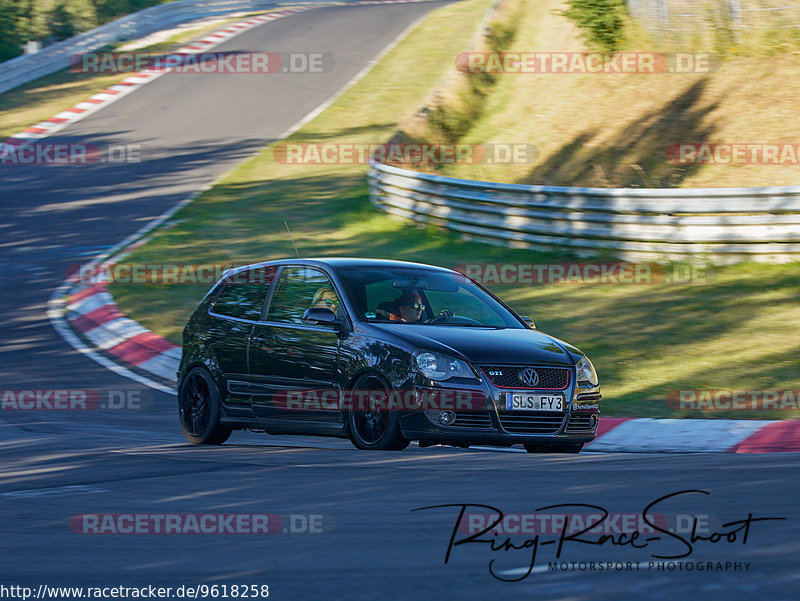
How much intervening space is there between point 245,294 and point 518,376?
2.79 m

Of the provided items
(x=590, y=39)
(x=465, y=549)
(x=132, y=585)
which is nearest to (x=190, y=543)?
(x=132, y=585)

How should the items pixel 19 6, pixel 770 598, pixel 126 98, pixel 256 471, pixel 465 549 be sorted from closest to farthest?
pixel 770 598, pixel 465 549, pixel 256 471, pixel 126 98, pixel 19 6

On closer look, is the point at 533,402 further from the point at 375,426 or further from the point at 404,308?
the point at 404,308

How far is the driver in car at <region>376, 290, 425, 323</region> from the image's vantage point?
29.6 feet

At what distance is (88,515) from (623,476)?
10.5 feet

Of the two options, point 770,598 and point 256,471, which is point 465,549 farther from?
point 256,471

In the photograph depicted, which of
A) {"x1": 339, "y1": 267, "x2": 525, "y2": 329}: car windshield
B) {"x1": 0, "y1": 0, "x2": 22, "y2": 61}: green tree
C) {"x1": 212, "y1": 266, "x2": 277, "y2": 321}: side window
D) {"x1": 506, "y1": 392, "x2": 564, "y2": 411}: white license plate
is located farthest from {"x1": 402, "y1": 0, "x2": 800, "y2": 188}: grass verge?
{"x1": 0, "y1": 0, "x2": 22, "y2": 61}: green tree

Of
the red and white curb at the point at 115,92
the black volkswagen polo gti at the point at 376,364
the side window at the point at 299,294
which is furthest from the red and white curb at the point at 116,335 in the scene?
the red and white curb at the point at 115,92

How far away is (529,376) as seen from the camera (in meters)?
8.33

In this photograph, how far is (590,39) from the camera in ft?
83.0

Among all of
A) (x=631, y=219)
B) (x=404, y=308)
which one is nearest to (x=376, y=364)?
(x=404, y=308)

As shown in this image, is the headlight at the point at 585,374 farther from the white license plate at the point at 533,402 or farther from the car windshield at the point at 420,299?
the car windshield at the point at 420,299

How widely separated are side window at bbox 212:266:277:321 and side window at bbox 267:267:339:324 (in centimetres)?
16

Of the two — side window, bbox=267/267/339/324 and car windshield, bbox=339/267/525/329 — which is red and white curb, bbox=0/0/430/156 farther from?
car windshield, bbox=339/267/525/329
